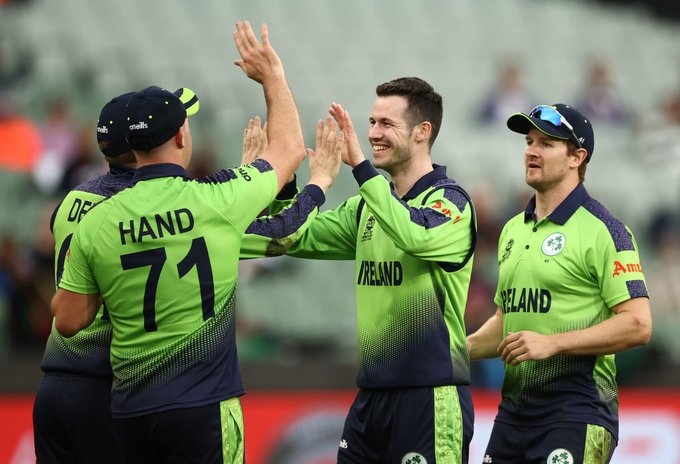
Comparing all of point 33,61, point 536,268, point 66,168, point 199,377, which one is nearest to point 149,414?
point 199,377

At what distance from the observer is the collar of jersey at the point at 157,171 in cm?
498

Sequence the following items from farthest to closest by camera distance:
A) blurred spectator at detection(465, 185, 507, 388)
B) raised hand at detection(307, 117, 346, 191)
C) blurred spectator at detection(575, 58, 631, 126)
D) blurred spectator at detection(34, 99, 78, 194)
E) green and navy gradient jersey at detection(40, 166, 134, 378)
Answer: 1. blurred spectator at detection(575, 58, 631, 126)
2. blurred spectator at detection(34, 99, 78, 194)
3. blurred spectator at detection(465, 185, 507, 388)
4. raised hand at detection(307, 117, 346, 191)
5. green and navy gradient jersey at detection(40, 166, 134, 378)

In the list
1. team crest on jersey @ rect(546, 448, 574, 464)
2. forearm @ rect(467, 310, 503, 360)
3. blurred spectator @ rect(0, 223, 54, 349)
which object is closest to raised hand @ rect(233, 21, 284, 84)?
forearm @ rect(467, 310, 503, 360)

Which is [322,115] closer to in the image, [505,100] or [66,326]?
[505,100]

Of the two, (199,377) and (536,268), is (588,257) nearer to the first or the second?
(536,268)

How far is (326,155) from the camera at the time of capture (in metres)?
5.66

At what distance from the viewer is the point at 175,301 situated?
4.88 m

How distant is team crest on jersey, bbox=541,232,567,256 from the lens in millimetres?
5785

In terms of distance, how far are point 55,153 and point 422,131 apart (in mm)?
6950

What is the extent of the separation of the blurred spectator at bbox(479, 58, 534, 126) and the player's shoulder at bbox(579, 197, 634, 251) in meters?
8.39

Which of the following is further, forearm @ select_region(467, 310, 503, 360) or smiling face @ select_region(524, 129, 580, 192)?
forearm @ select_region(467, 310, 503, 360)

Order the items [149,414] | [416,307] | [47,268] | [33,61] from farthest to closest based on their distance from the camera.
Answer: [33,61] < [47,268] < [416,307] < [149,414]

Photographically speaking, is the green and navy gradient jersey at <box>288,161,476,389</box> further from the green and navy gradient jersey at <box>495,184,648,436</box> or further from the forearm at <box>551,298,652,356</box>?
the forearm at <box>551,298,652,356</box>

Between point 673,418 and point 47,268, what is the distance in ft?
18.7
